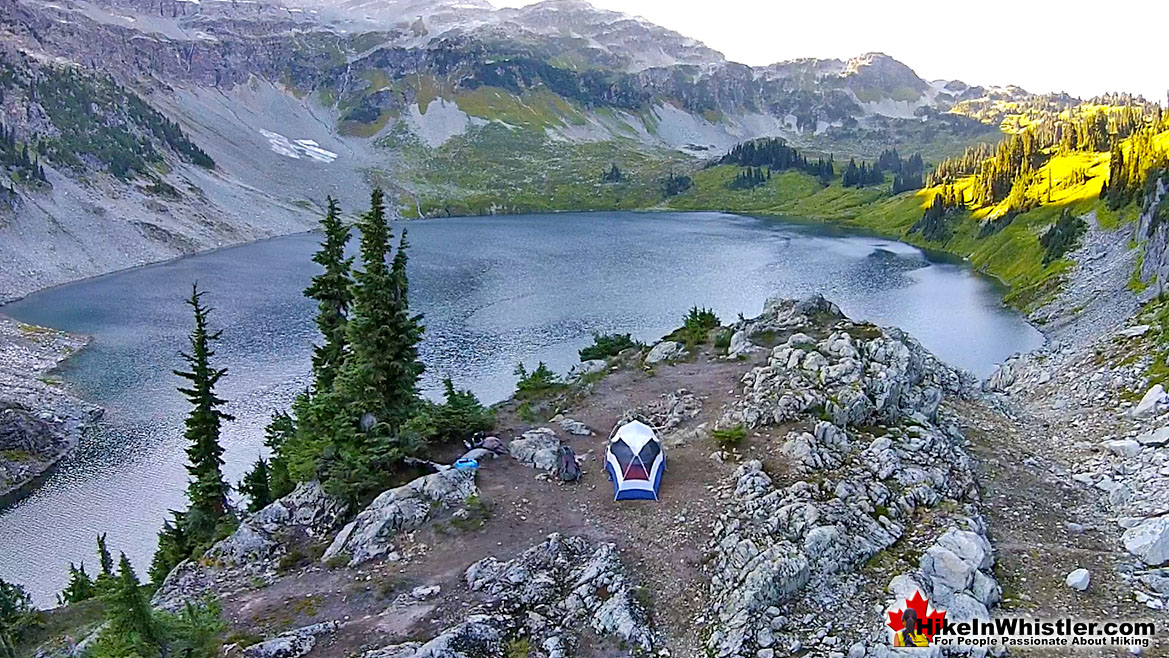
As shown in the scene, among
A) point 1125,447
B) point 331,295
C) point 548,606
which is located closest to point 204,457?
point 331,295

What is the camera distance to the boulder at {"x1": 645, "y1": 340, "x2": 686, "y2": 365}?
51.7m

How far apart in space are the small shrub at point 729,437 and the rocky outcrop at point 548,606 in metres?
9.27

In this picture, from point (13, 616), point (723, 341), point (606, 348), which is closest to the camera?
point (13, 616)

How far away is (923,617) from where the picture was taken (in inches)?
937

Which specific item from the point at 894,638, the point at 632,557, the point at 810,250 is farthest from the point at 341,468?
the point at 810,250

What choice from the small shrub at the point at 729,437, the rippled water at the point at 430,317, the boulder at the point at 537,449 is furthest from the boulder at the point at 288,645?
the rippled water at the point at 430,317

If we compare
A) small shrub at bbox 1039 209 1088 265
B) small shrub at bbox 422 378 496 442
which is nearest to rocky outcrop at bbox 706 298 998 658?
small shrub at bbox 422 378 496 442

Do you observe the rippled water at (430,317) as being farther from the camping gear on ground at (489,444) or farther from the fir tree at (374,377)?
the camping gear on ground at (489,444)

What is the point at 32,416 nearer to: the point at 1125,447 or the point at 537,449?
the point at 537,449

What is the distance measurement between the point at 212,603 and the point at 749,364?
32589mm

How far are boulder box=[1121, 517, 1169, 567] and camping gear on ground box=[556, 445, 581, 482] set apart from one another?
871 inches

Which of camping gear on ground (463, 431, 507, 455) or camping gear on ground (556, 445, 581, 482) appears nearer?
camping gear on ground (556, 445, 581, 482)

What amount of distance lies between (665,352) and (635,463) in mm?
21140

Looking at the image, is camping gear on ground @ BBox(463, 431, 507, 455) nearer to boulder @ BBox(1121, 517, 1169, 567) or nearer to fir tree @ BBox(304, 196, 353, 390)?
fir tree @ BBox(304, 196, 353, 390)
